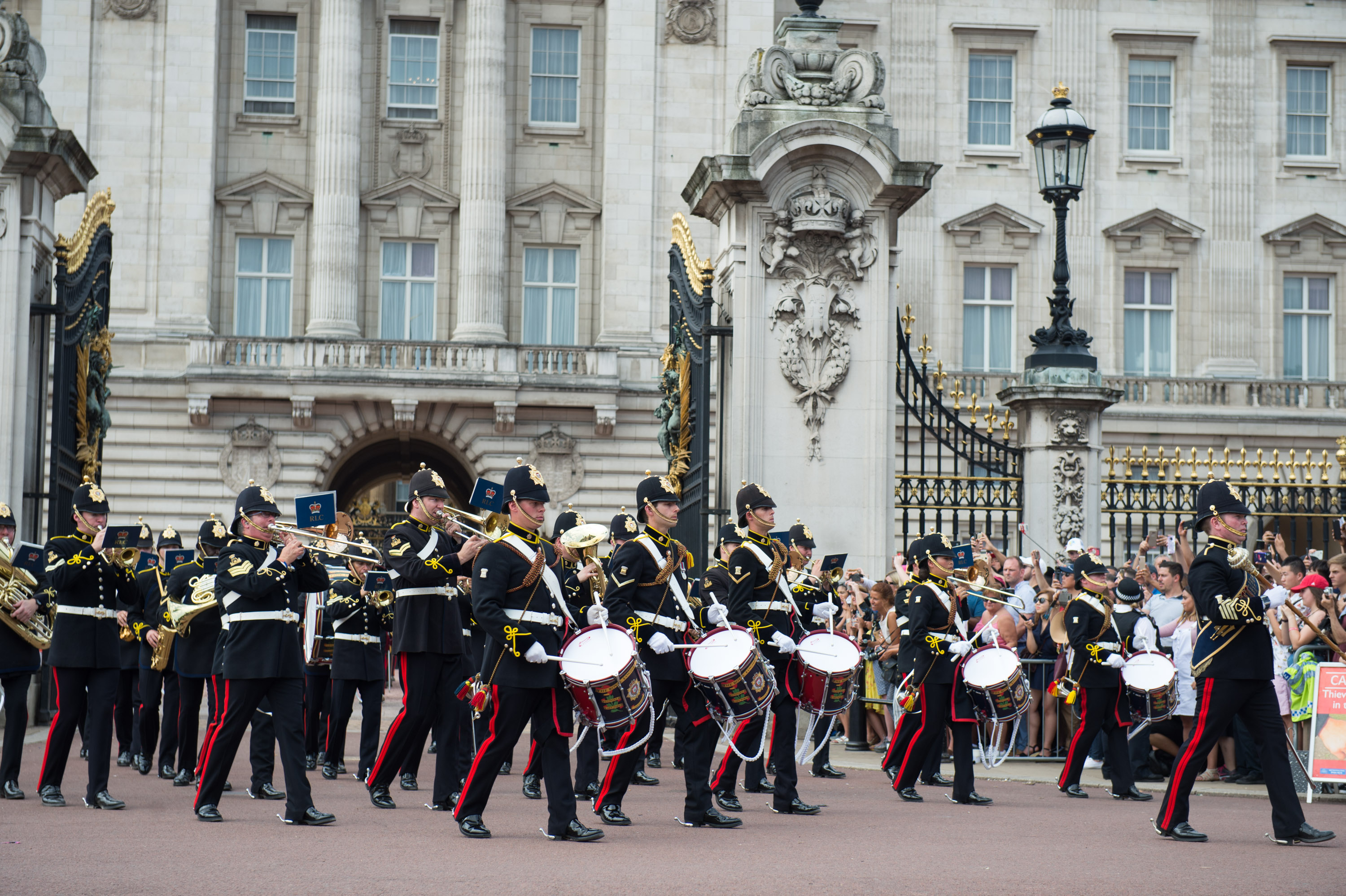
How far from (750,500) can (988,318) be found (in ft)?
98.3

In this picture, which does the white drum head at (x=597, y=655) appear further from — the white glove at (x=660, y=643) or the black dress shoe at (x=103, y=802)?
the black dress shoe at (x=103, y=802)

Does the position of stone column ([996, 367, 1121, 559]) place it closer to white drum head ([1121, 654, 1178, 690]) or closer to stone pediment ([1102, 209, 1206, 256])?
white drum head ([1121, 654, 1178, 690])

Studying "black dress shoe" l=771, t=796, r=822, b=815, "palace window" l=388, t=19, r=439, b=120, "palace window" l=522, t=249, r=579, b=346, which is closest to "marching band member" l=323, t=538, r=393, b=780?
"black dress shoe" l=771, t=796, r=822, b=815

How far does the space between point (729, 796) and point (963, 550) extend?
3.03m

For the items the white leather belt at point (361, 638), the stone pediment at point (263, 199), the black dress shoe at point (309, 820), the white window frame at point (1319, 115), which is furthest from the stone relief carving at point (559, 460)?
the black dress shoe at point (309, 820)

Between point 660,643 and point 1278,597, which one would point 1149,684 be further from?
point 660,643

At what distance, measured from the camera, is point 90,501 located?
10805 millimetres

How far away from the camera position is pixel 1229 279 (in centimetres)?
3988

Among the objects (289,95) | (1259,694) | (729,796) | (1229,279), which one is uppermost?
(289,95)

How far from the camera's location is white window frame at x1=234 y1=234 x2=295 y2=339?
38.4 metres

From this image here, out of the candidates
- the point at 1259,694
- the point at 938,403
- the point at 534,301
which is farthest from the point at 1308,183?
the point at 1259,694

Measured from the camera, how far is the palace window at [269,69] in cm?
3872

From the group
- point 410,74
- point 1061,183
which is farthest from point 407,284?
point 1061,183

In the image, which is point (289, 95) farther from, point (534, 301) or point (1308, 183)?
point (1308, 183)
